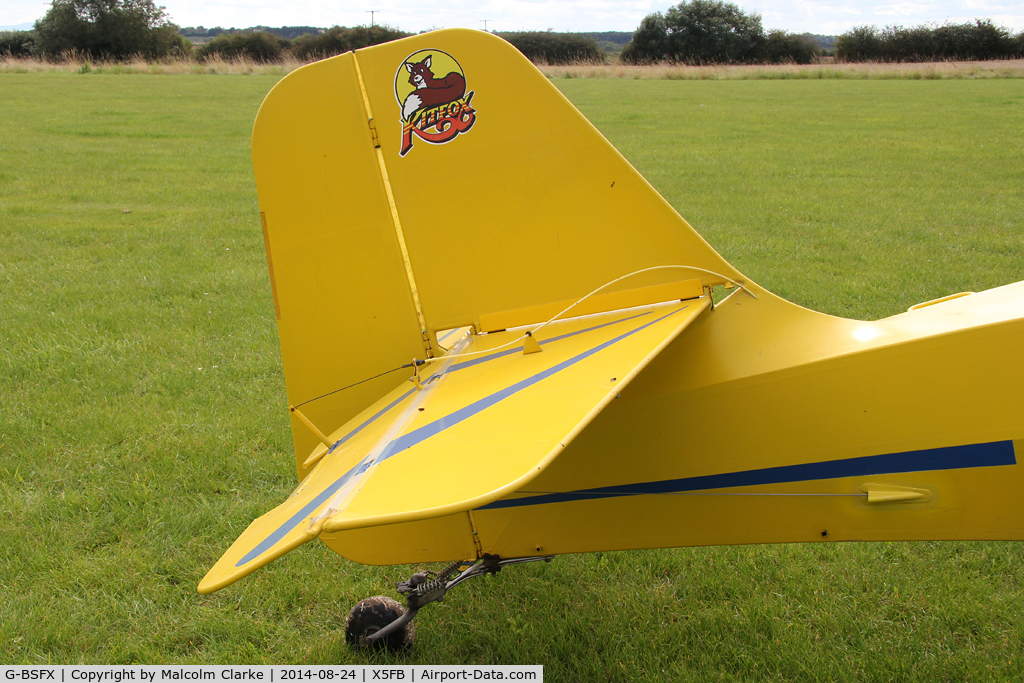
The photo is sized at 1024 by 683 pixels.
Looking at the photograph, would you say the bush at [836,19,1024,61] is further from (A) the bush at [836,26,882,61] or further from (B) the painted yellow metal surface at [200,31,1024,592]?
(B) the painted yellow metal surface at [200,31,1024,592]

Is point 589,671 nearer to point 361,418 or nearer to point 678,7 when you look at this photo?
point 361,418

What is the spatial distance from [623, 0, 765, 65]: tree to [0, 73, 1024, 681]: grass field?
161 ft

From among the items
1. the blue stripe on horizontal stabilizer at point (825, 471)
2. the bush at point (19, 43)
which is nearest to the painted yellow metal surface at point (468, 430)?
the blue stripe on horizontal stabilizer at point (825, 471)

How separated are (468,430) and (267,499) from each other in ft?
8.68

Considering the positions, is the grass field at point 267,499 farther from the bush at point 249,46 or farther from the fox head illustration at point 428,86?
the bush at point 249,46

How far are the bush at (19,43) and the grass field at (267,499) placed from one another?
51338mm

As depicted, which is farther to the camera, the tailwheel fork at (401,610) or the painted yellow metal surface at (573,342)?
the tailwheel fork at (401,610)

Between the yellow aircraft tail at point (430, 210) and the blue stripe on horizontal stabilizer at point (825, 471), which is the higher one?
the yellow aircraft tail at point (430, 210)

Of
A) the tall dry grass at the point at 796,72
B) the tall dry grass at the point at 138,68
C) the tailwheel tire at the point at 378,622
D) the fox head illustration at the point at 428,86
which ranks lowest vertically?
the tailwheel tire at the point at 378,622

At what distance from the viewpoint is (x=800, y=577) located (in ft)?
10.6

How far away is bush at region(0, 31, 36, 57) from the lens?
1993 inches

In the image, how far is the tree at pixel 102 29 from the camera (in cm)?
4994

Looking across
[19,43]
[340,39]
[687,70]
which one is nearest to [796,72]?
[687,70]

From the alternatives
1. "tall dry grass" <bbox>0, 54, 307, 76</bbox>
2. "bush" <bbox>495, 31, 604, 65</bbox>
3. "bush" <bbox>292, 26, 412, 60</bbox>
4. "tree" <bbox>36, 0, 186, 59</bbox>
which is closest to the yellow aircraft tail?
"tall dry grass" <bbox>0, 54, 307, 76</bbox>
